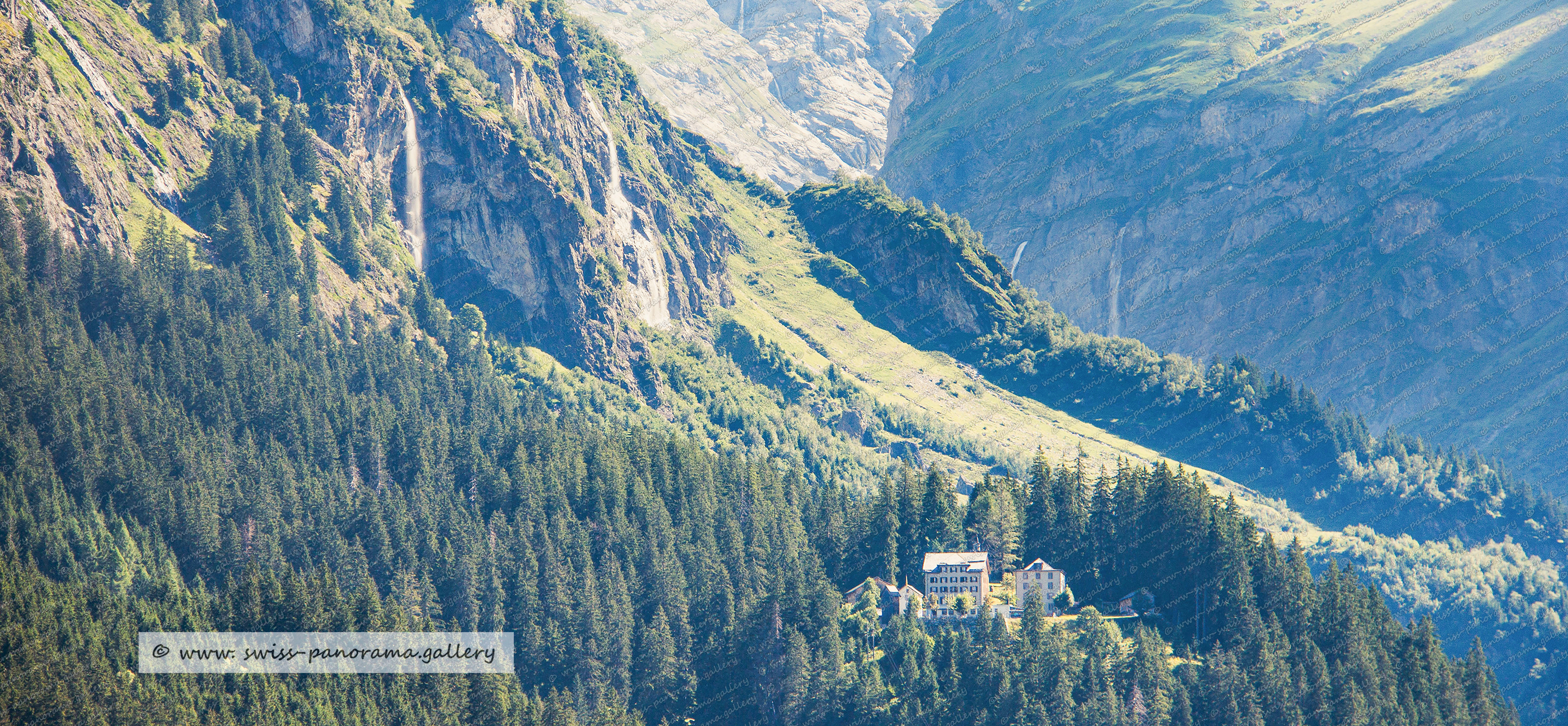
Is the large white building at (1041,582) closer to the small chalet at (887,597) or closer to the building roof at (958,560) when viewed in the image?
the building roof at (958,560)

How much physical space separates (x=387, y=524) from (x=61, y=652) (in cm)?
5021

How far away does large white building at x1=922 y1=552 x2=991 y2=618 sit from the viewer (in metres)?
158

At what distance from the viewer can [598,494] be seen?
19112 cm

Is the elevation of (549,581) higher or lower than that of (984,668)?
higher

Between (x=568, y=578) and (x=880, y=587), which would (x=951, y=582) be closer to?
(x=880, y=587)

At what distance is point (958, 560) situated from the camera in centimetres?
16075

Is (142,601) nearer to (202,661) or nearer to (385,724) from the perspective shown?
(202,661)

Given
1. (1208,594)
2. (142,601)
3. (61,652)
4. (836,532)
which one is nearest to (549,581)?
(836,532)

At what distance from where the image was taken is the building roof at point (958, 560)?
160 metres

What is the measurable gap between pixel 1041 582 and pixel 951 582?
902cm

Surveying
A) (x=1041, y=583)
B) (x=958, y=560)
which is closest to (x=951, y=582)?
(x=958, y=560)

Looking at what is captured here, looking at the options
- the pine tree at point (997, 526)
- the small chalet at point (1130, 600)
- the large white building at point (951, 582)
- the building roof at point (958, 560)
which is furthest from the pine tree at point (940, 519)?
the small chalet at point (1130, 600)

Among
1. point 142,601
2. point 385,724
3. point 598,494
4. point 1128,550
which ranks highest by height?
point 598,494

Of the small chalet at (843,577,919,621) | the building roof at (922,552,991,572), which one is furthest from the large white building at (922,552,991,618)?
the small chalet at (843,577,919,621)
